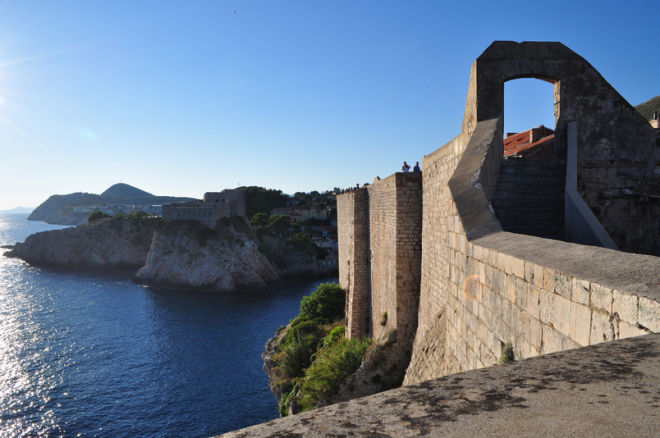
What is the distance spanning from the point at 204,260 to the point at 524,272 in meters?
65.1

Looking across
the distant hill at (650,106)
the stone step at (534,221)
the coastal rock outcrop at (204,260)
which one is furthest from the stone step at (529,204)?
the coastal rock outcrop at (204,260)

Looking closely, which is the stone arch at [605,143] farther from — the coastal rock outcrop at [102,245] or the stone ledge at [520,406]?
the coastal rock outcrop at [102,245]

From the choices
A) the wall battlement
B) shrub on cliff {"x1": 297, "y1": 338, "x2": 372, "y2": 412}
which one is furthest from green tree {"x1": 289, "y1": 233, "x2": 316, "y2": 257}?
shrub on cliff {"x1": 297, "y1": 338, "x2": 372, "y2": 412}

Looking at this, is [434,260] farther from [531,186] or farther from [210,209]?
[210,209]

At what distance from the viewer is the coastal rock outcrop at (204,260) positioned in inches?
2500

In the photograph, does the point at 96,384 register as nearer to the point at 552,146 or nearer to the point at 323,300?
the point at 323,300

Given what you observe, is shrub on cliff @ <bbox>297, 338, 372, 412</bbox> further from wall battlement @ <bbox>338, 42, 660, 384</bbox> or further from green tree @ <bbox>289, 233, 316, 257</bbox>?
green tree @ <bbox>289, 233, 316, 257</bbox>

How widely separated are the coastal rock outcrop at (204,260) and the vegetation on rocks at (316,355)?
3560 cm

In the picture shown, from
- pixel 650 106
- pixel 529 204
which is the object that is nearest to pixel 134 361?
pixel 529 204

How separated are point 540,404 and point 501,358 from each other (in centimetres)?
272

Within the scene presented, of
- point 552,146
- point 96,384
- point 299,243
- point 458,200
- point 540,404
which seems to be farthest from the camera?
point 299,243

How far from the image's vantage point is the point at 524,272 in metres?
3.70

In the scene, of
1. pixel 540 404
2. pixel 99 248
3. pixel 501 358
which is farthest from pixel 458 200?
pixel 99 248

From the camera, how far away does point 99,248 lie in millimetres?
81625
